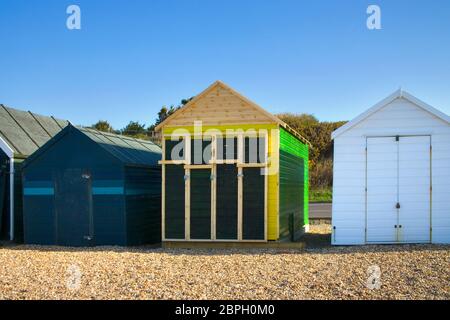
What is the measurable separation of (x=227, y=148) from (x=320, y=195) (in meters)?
17.7

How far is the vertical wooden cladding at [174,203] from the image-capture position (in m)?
12.7

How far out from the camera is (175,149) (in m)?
12.7

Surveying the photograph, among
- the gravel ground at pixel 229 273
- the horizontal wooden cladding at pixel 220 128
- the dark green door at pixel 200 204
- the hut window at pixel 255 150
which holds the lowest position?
the gravel ground at pixel 229 273

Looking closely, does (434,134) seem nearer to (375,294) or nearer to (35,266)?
(375,294)

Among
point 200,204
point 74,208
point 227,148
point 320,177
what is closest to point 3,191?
point 74,208

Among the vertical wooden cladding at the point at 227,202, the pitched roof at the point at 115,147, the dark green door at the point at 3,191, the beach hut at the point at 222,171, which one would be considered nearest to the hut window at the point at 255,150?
the beach hut at the point at 222,171

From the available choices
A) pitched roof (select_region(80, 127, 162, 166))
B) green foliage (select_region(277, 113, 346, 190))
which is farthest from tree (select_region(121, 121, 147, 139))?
pitched roof (select_region(80, 127, 162, 166))

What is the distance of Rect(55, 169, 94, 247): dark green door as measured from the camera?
13.3 meters

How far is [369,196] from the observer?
12375 millimetres

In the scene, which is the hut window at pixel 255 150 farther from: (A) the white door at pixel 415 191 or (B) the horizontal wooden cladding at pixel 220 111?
(A) the white door at pixel 415 191

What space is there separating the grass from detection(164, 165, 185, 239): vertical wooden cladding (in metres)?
16.4

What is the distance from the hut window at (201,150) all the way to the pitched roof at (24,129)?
5858 millimetres

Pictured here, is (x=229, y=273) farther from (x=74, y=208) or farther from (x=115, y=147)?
(x=115, y=147)
